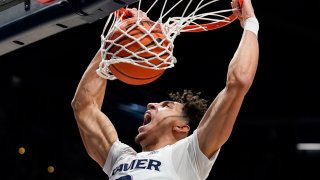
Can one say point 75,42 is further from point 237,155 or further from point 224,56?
point 237,155

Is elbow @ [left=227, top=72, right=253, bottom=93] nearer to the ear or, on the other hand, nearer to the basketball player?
the basketball player

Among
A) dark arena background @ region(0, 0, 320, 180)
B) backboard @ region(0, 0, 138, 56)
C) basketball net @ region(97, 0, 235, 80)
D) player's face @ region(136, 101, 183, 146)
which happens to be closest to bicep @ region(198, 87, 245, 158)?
basketball net @ region(97, 0, 235, 80)

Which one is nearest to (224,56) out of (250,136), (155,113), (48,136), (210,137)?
(250,136)

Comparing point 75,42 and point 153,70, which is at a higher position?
point 153,70

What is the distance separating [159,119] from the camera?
316 cm

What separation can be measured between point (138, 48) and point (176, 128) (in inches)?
29.4

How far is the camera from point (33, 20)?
2.45 meters

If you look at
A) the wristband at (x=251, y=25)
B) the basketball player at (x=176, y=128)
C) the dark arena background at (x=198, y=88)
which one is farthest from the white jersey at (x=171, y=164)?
the dark arena background at (x=198, y=88)

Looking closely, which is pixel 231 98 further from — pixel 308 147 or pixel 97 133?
pixel 308 147

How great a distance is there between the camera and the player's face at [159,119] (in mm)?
3123

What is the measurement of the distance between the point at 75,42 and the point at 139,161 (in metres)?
2.98

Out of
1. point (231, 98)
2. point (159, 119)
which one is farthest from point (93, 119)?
point (231, 98)

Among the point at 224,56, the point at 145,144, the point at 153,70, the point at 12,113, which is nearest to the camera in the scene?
the point at 153,70

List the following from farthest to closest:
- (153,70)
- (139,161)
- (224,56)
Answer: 1. (224,56)
2. (139,161)
3. (153,70)
